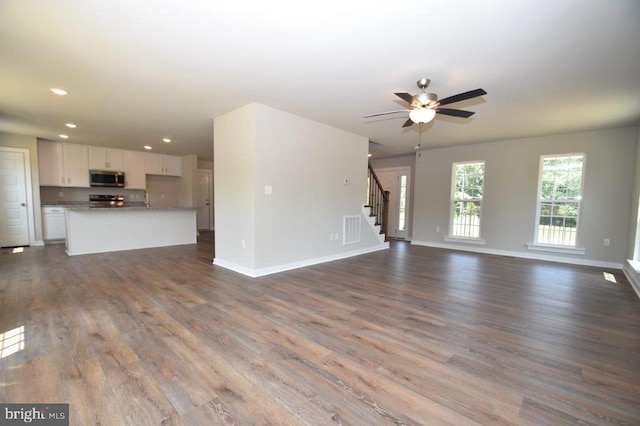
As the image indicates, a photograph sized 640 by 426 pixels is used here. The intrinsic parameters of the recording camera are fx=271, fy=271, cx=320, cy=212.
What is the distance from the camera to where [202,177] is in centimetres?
921

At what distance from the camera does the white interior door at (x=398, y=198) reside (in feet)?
26.2

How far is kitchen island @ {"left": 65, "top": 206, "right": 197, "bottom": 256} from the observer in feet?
17.1

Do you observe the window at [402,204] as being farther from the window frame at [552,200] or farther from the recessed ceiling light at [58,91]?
the recessed ceiling light at [58,91]

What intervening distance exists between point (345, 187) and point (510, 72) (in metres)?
3.21

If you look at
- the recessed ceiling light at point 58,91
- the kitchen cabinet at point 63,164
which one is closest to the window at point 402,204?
the recessed ceiling light at point 58,91

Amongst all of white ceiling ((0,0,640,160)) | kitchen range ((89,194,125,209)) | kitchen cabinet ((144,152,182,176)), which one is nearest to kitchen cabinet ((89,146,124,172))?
kitchen cabinet ((144,152,182,176))

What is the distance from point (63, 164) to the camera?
6.60 metres

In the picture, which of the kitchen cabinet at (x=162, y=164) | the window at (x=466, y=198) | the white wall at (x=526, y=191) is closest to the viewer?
the white wall at (x=526, y=191)

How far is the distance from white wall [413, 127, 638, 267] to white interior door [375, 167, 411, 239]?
0.66 meters

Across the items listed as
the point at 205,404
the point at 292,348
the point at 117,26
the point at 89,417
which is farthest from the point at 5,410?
the point at 117,26

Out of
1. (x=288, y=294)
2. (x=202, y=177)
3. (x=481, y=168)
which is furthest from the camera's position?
(x=202, y=177)

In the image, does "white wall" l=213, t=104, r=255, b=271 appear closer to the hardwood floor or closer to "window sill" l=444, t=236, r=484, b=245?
the hardwood floor

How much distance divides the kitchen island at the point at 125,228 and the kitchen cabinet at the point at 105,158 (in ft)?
5.21

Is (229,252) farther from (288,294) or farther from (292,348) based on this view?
(292,348)
